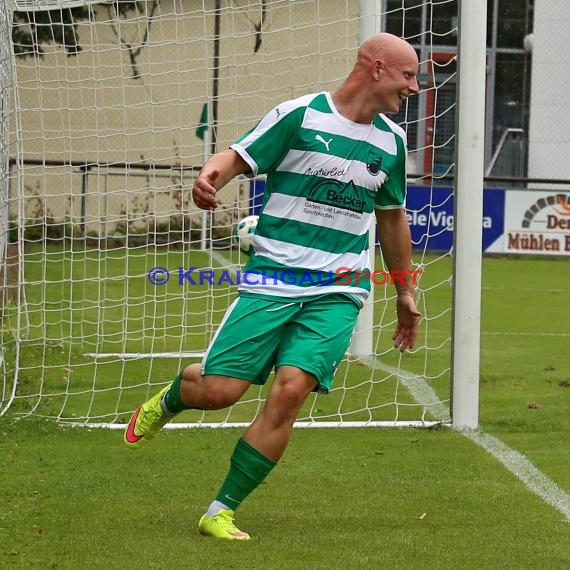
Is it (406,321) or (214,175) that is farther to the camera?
(406,321)

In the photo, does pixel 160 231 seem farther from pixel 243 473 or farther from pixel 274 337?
pixel 243 473

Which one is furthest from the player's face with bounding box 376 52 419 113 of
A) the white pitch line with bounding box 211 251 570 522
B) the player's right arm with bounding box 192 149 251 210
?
the white pitch line with bounding box 211 251 570 522

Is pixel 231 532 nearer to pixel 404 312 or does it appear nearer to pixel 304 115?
pixel 404 312

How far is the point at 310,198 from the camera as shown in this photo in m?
4.89

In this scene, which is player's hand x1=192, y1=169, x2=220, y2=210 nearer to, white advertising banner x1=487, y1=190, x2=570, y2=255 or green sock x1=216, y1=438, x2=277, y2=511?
green sock x1=216, y1=438, x2=277, y2=511

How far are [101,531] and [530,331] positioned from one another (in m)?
7.80

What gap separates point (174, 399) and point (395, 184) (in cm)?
130

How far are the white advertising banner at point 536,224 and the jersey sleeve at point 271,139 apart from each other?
1470 cm

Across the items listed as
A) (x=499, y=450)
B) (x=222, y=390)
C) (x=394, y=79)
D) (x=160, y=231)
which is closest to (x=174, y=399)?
A: (x=222, y=390)

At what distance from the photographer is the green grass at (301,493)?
450 cm

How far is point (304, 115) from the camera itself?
4.90 meters

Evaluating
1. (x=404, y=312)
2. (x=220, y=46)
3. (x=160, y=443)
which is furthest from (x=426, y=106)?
(x=404, y=312)

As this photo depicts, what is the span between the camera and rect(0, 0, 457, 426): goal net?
7879 mm

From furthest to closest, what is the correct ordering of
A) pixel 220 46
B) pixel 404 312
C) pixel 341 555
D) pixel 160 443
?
pixel 220 46
pixel 160 443
pixel 404 312
pixel 341 555
